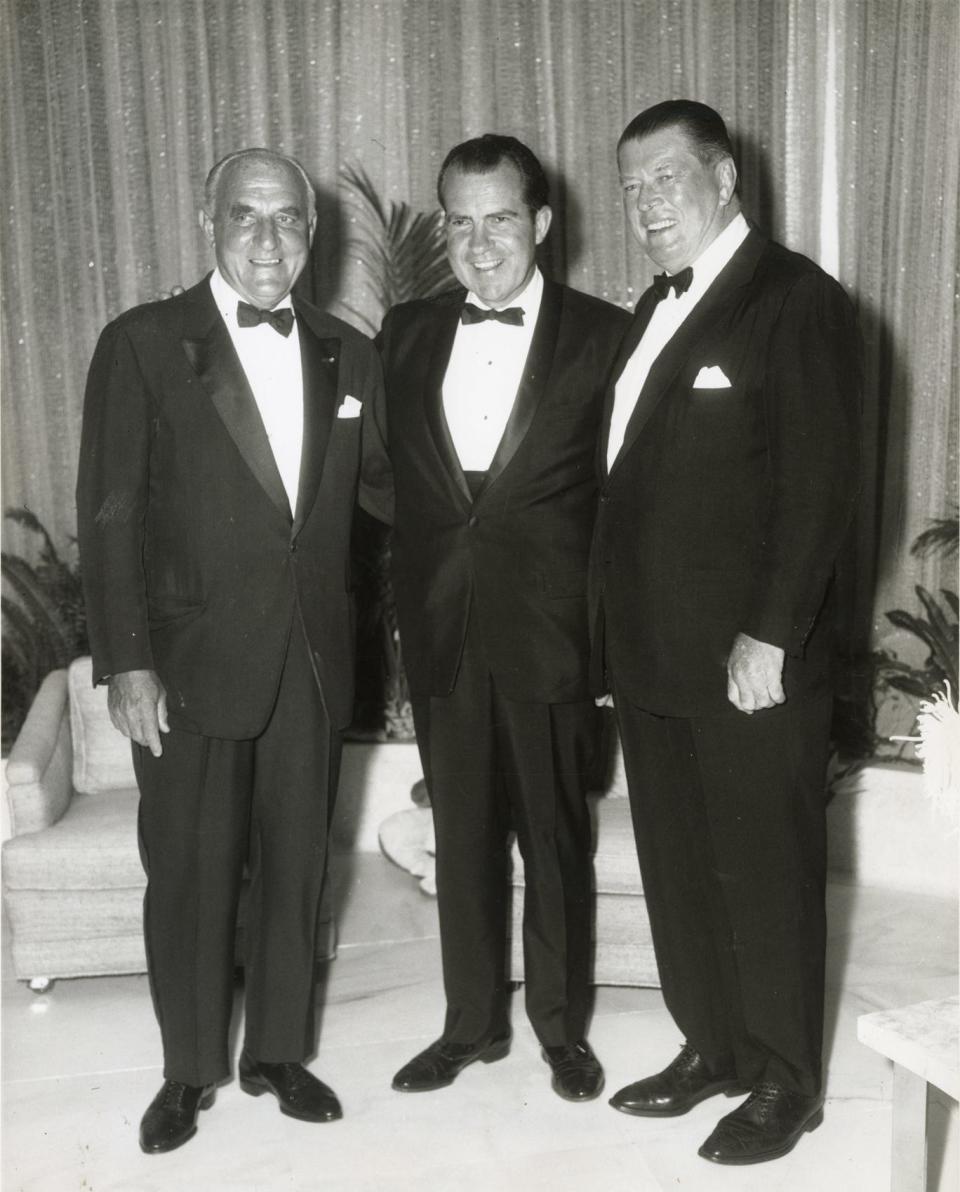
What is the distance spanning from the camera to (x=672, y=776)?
253 cm

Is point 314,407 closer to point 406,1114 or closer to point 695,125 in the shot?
point 695,125

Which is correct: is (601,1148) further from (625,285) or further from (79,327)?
(79,327)

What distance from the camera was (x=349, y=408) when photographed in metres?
2.59

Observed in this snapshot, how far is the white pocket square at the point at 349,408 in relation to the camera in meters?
2.58

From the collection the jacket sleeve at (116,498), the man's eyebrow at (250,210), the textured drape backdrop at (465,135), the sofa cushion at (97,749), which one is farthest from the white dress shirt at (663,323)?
the textured drape backdrop at (465,135)

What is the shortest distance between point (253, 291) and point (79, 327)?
2537 millimetres

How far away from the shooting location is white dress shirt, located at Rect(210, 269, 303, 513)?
251cm

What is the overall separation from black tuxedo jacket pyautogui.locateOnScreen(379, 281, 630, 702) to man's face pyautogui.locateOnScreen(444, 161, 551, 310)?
0.40ft

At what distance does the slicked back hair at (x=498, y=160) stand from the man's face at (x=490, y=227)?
1 cm

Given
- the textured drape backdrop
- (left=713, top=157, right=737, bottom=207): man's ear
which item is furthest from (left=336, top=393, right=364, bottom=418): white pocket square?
the textured drape backdrop

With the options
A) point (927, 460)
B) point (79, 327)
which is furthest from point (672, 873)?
point (79, 327)

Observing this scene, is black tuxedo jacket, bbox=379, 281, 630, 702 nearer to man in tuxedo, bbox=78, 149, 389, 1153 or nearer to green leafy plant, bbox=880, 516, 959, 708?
man in tuxedo, bbox=78, 149, 389, 1153

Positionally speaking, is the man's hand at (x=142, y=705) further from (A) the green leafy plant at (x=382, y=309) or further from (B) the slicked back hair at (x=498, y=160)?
(A) the green leafy plant at (x=382, y=309)

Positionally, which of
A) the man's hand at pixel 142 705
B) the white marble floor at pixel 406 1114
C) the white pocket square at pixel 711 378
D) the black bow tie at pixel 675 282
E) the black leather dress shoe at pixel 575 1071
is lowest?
the white marble floor at pixel 406 1114
